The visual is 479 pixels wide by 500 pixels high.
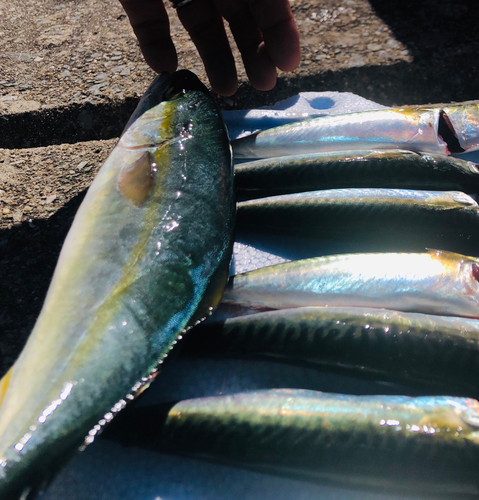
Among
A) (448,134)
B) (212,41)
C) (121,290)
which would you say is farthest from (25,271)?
(448,134)

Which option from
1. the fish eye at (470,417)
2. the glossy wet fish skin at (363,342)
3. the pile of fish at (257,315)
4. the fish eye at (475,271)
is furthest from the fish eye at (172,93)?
the fish eye at (470,417)

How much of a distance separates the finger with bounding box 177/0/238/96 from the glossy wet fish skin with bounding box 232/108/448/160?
548 mm

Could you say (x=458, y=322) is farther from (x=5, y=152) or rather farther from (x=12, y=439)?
(x=5, y=152)

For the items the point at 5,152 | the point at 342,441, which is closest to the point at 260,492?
the point at 342,441

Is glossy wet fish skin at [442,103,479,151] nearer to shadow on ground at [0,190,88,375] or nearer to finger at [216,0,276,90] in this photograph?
finger at [216,0,276,90]

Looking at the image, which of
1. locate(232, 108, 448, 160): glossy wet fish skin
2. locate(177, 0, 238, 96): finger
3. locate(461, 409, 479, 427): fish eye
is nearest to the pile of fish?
locate(461, 409, 479, 427): fish eye

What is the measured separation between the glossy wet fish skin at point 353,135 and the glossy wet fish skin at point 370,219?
41 centimetres

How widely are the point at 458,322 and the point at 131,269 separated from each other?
3.62 feet

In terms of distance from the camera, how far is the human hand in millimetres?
2355

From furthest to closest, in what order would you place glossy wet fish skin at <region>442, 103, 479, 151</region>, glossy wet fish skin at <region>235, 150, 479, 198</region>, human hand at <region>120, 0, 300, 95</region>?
human hand at <region>120, 0, 300, 95</region> → glossy wet fish skin at <region>442, 103, 479, 151</region> → glossy wet fish skin at <region>235, 150, 479, 198</region>

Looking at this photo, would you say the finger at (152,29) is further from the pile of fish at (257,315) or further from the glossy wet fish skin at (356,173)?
the glossy wet fish skin at (356,173)

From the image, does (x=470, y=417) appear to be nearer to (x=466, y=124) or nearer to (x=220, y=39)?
(x=466, y=124)

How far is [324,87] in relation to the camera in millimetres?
2969

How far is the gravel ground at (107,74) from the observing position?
2240mm
